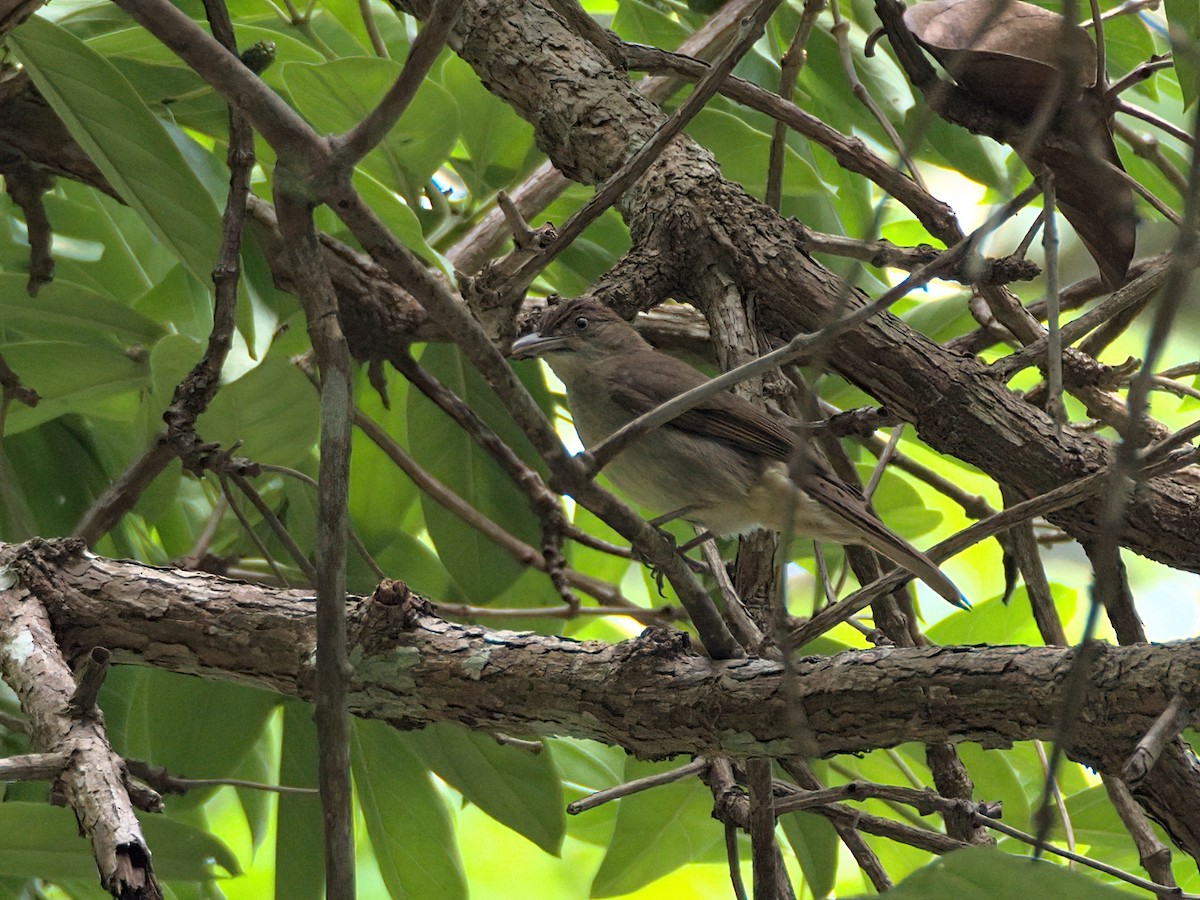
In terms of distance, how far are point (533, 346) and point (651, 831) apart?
149 cm

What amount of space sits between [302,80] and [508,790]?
186cm

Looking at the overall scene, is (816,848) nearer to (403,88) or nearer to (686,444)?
(686,444)

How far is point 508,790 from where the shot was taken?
116 inches

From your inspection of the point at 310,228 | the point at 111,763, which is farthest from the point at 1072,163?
the point at 111,763

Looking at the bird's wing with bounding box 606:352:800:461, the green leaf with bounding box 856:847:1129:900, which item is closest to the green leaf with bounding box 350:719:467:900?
the bird's wing with bounding box 606:352:800:461

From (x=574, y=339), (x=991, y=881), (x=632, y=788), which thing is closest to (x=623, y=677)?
(x=632, y=788)

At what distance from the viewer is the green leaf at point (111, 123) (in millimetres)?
2553

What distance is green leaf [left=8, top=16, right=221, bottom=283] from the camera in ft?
8.38

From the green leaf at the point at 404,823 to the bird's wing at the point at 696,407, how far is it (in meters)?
1.17

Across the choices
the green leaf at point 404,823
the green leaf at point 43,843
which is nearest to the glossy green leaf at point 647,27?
the green leaf at point 404,823

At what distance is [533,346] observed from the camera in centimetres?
362

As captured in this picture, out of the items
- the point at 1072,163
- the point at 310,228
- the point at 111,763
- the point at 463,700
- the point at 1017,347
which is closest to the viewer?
the point at 310,228

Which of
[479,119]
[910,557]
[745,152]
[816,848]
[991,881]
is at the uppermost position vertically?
[479,119]

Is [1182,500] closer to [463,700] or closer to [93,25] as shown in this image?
[463,700]
